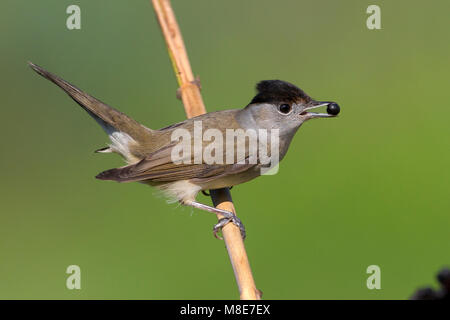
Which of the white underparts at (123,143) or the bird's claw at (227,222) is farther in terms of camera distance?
the white underparts at (123,143)

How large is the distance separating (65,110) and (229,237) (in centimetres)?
302

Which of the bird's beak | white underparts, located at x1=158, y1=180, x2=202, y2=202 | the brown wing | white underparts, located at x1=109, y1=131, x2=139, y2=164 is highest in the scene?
the bird's beak

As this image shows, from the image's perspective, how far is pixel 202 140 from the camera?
3635mm

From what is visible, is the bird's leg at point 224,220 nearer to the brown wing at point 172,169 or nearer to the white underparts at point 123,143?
the brown wing at point 172,169

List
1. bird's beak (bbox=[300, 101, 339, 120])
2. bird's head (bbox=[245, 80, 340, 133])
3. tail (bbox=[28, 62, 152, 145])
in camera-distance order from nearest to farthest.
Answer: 1. bird's beak (bbox=[300, 101, 339, 120])
2. bird's head (bbox=[245, 80, 340, 133])
3. tail (bbox=[28, 62, 152, 145])

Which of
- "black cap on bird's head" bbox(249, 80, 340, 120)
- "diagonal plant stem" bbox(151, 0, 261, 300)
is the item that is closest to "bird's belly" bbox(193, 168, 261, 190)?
"diagonal plant stem" bbox(151, 0, 261, 300)

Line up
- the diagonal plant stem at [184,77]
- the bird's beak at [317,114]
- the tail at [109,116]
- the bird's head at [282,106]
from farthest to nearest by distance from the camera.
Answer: the tail at [109,116] < the bird's head at [282,106] < the bird's beak at [317,114] < the diagonal plant stem at [184,77]

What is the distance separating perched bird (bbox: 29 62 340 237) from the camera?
3.64 metres

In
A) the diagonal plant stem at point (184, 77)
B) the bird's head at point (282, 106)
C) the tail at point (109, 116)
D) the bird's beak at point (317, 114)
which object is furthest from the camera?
the tail at point (109, 116)

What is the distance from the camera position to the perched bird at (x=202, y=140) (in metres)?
3.64

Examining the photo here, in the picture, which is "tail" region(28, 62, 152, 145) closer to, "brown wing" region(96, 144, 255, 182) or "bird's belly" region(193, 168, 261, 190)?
"brown wing" region(96, 144, 255, 182)

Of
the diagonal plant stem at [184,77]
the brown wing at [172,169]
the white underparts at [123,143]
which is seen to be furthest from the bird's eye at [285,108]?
the white underparts at [123,143]

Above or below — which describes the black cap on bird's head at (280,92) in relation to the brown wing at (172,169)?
above

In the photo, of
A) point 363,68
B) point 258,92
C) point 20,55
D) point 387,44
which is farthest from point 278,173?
point 20,55
